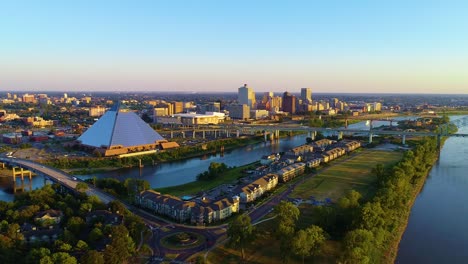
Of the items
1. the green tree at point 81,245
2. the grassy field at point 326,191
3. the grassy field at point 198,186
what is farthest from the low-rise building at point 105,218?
the grassy field at point 198,186

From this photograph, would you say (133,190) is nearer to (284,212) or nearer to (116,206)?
(116,206)

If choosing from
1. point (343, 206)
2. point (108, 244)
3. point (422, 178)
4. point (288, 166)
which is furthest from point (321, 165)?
point (108, 244)

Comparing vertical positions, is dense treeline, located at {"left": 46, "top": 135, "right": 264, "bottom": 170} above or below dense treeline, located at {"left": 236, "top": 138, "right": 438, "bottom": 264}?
below

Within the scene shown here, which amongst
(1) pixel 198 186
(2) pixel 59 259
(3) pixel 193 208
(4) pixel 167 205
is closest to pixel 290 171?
(1) pixel 198 186

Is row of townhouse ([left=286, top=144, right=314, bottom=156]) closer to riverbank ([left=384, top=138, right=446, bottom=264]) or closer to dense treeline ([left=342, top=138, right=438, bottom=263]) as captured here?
dense treeline ([left=342, top=138, right=438, bottom=263])

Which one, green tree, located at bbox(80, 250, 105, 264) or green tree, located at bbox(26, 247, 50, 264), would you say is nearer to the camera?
green tree, located at bbox(80, 250, 105, 264)

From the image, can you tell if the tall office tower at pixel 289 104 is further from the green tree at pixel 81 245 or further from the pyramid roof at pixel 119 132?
the green tree at pixel 81 245

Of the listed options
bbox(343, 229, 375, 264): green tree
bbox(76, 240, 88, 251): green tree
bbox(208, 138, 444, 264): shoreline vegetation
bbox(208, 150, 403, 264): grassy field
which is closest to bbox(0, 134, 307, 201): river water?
bbox(208, 150, 403, 264): grassy field
